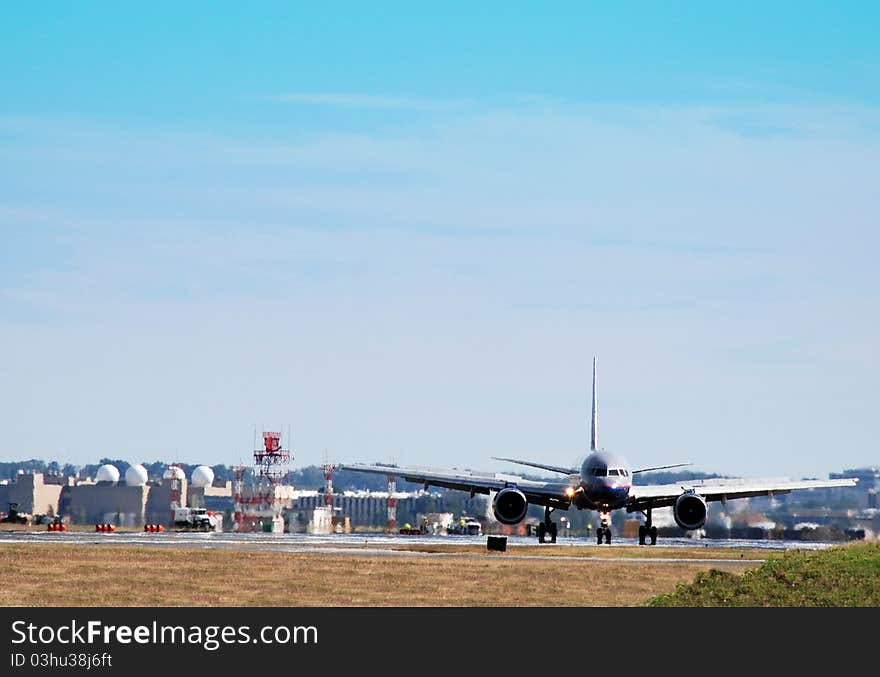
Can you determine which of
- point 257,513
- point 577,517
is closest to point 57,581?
point 577,517

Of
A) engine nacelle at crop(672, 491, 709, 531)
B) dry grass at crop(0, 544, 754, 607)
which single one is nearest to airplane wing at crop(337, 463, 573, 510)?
engine nacelle at crop(672, 491, 709, 531)

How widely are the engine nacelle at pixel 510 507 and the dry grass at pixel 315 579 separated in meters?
24.8

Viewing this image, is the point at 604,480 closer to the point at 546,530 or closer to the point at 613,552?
the point at 546,530

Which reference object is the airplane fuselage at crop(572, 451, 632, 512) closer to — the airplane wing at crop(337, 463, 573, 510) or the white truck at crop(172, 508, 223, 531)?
the airplane wing at crop(337, 463, 573, 510)

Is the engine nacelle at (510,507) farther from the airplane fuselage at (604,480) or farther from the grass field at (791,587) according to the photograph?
the grass field at (791,587)

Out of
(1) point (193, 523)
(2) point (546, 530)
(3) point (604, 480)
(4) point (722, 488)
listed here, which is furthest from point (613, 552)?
(1) point (193, 523)

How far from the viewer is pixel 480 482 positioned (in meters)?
92.4

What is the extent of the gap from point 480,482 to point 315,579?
46518 mm

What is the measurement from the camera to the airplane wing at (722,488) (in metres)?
91.2

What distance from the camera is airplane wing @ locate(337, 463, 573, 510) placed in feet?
295
